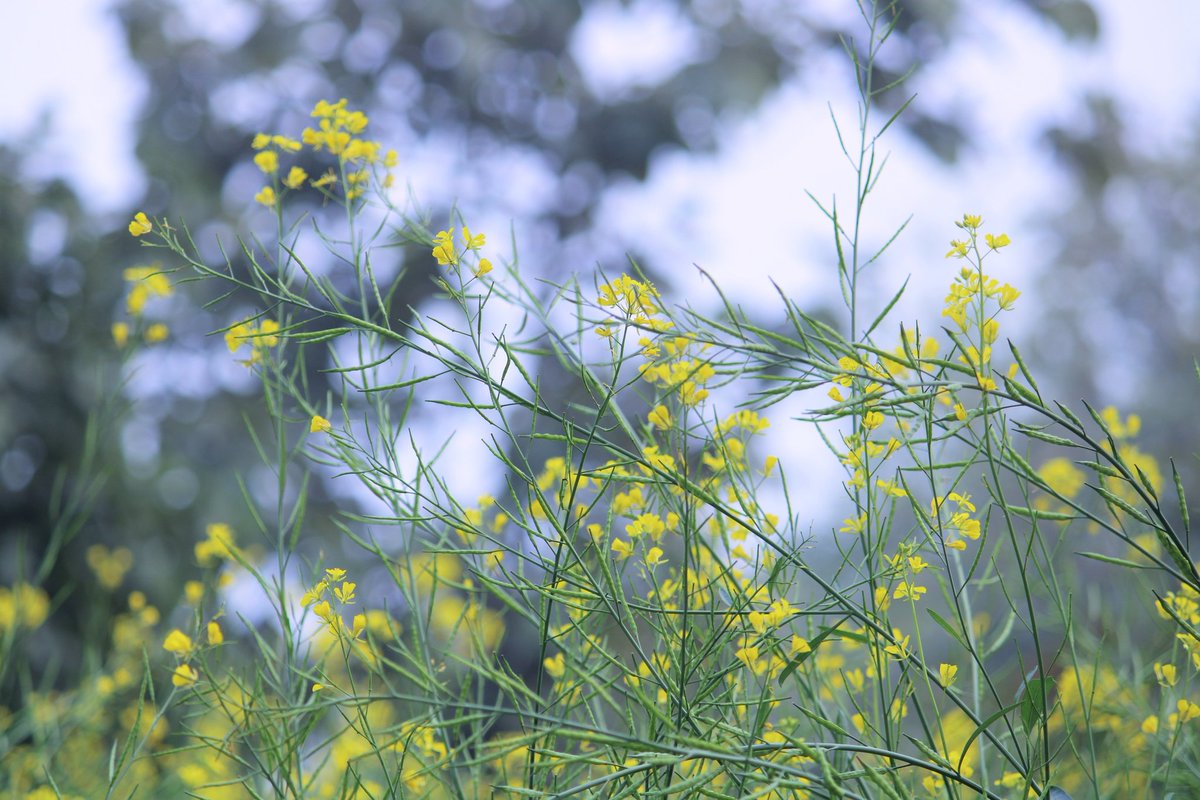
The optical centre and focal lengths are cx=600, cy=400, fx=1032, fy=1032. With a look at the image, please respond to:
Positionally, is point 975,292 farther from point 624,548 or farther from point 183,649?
point 183,649

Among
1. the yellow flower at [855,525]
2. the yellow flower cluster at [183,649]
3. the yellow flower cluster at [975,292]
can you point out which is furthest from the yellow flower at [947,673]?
the yellow flower cluster at [183,649]

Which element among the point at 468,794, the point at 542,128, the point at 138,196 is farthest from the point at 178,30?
the point at 468,794

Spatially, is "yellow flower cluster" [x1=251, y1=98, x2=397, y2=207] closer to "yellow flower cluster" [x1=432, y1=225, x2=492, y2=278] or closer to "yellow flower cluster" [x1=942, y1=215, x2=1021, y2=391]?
"yellow flower cluster" [x1=432, y1=225, x2=492, y2=278]

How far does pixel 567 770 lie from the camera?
117cm

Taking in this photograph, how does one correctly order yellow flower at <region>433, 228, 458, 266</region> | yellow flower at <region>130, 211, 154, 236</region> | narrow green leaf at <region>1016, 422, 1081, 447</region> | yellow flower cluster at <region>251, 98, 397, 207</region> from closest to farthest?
narrow green leaf at <region>1016, 422, 1081, 447</region>, yellow flower at <region>433, 228, 458, 266</region>, yellow flower at <region>130, 211, 154, 236</region>, yellow flower cluster at <region>251, 98, 397, 207</region>

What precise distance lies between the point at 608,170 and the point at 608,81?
2.21ft

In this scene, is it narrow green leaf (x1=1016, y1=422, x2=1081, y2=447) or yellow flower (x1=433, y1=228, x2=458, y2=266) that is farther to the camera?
yellow flower (x1=433, y1=228, x2=458, y2=266)

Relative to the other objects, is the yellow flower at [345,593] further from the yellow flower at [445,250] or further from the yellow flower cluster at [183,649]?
the yellow flower at [445,250]

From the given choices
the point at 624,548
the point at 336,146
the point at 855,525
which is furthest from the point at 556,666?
the point at 336,146

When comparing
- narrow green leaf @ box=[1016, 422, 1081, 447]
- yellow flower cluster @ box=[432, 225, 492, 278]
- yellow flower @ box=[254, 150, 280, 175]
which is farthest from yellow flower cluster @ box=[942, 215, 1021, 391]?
yellow flower @ box=[254, 150, 280, 175]

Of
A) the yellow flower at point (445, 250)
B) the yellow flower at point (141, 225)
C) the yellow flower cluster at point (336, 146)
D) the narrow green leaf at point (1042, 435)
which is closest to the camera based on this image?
the narrow green leaf at point (1042, 435)

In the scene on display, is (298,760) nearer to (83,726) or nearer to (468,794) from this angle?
(468,794)

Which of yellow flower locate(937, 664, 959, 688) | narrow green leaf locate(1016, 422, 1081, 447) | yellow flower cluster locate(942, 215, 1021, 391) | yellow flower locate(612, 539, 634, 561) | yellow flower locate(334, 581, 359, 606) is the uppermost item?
yellow flower cluster locate(942, 215, 1021, 391)

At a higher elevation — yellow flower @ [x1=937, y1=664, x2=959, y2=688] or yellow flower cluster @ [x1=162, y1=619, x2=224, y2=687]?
yellow flower @ [x1=937, y1=664, x2=959, y2=688]
